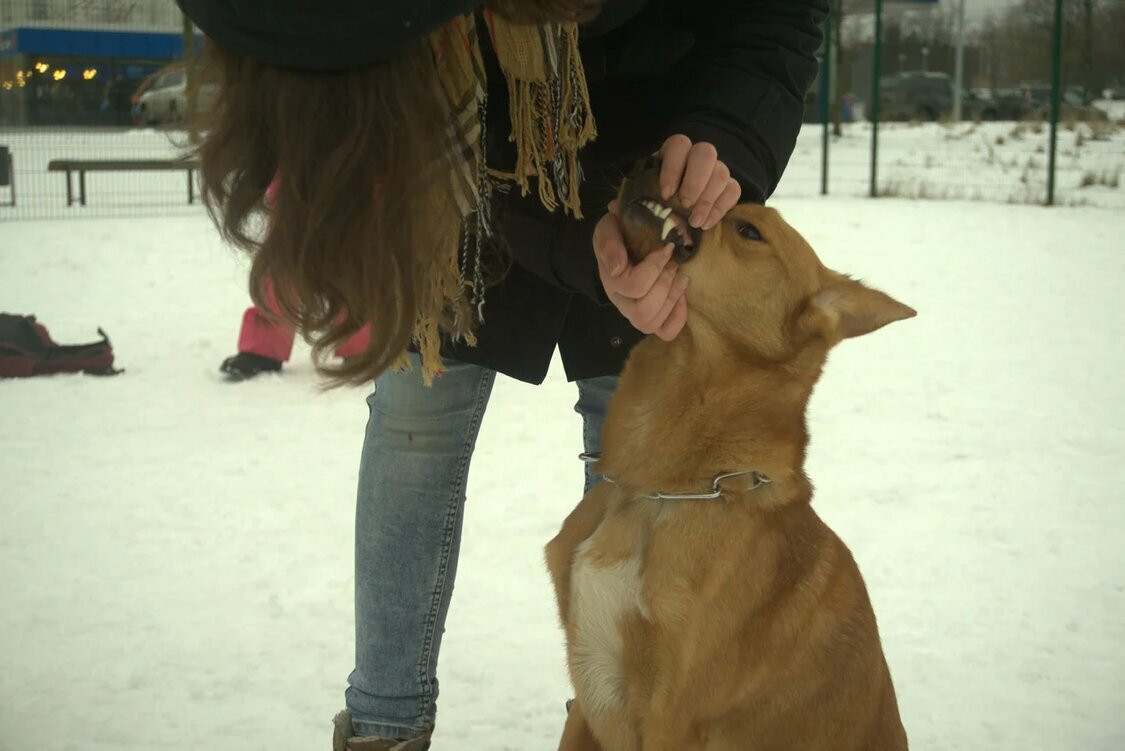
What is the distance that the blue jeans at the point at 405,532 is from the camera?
82.8 inches

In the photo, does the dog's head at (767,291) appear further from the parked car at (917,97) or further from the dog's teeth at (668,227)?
the parked car at (917,97)

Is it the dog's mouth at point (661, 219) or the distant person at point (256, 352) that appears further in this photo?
the distant person at point (256, 352)

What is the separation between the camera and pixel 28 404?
16.1 ft

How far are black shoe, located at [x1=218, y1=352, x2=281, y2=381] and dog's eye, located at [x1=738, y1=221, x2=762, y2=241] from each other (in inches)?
148

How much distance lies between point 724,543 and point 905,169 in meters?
12.8

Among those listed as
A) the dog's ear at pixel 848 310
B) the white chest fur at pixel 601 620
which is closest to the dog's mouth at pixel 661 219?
the dog's ear at pixel 848 310

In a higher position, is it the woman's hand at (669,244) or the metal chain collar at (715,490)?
the woman's hand at (669,244)

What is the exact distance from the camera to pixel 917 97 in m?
14.7

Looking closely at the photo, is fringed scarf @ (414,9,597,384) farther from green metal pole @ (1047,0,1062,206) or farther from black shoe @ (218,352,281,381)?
green metal pole @ (1047,0,1062,206)

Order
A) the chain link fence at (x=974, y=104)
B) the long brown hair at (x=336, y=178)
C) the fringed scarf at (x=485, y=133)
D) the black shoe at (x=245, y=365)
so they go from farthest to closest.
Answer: the chain link fence at (x=974, y=104)
the black shoe at (x=245, y=365)
the fringed scarf at (x=485, y=133)
the long brown hair at (x=336, y=178)

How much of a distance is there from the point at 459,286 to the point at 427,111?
0.42 meters

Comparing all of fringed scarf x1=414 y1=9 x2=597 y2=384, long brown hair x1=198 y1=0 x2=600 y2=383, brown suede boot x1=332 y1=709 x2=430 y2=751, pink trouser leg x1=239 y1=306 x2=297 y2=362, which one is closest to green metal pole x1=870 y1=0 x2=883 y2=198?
pink trouser leg x1=239 y1=306 x2=297 y2=362

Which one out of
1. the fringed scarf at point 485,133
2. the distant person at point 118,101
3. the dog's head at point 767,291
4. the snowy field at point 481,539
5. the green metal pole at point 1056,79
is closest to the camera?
the fringed scarf at point 485,133

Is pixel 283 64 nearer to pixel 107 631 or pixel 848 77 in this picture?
pixel 107 631
